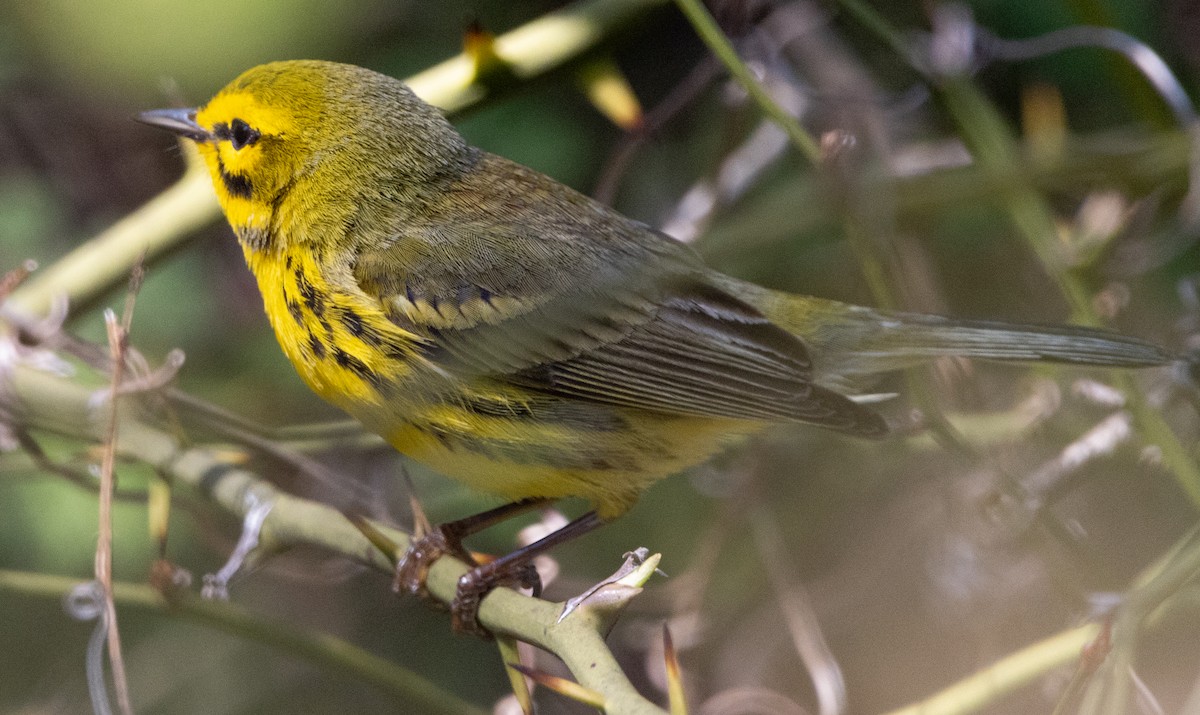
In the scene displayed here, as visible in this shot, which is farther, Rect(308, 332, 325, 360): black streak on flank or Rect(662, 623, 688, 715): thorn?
Rect(308, 332, 325, 360): black streak on flank

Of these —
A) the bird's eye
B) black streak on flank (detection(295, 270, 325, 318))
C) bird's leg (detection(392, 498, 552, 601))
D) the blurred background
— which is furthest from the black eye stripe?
bird's leg (detection(392, 498, 552, 601))

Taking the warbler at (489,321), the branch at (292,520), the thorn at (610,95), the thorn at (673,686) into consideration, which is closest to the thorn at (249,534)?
the branch at (292,520)

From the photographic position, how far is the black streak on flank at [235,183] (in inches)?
90.7

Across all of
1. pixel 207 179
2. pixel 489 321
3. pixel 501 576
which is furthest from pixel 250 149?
pixel 501 576

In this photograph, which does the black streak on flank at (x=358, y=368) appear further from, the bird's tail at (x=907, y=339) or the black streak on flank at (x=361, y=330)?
the bird's tail at (x=907, y=339)

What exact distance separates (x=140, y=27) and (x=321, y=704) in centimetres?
181

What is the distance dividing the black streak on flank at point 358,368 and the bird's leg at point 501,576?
0.37 metres

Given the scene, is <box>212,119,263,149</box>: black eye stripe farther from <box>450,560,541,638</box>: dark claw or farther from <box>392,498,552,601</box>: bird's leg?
<box>450,560,541,638</box>: dark claw

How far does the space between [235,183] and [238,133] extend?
0.11 meters

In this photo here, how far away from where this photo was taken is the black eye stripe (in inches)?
88.7

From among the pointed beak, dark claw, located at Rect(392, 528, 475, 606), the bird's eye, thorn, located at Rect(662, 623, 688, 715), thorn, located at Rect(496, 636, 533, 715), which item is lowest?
thorn, located at Rect(662, 623, 688, 715)

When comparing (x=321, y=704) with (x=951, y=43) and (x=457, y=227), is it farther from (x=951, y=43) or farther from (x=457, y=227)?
(x=951, y=43)

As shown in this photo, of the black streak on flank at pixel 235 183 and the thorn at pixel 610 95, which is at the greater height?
the black streak on flank at pixel 235 183

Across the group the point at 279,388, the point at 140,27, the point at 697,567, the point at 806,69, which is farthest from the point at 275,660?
the point at 806,69
